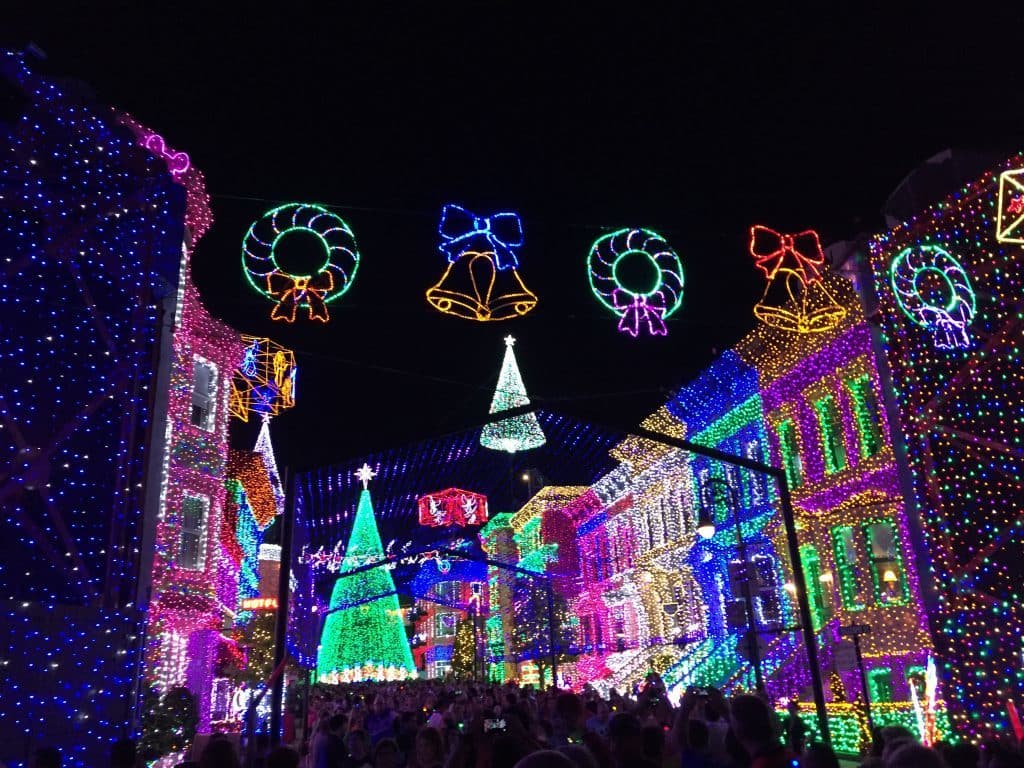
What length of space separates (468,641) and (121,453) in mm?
55895

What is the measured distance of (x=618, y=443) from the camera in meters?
39.8

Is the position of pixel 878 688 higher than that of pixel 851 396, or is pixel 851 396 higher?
pixel 851 396

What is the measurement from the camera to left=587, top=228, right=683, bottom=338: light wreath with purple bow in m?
12.6

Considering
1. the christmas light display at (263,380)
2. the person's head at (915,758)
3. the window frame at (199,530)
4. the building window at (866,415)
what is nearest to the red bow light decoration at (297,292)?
the person's head at (915,758)

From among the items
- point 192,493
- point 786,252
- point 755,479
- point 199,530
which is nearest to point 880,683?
point 755,479

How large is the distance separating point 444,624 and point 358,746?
84888 mm

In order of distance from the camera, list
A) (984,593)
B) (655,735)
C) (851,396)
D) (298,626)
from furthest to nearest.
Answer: (851,396), (984,593), (298,626), (655,735)

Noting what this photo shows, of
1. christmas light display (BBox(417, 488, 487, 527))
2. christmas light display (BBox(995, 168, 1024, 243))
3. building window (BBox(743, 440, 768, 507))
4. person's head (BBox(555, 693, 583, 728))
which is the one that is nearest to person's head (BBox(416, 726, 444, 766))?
person's head (BBox(555, 693, 583, 728))

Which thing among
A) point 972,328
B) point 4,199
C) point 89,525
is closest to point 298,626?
point 89,525

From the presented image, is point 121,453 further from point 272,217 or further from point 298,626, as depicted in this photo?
point 272,217

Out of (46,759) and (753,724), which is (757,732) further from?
(46,759)

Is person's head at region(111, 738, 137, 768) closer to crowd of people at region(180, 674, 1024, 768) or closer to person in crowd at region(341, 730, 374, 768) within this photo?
crowd of people at region(180, 674, 1024, 768)

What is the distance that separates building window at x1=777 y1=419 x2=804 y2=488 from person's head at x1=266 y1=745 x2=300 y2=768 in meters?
23.2

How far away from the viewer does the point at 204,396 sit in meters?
24.7
